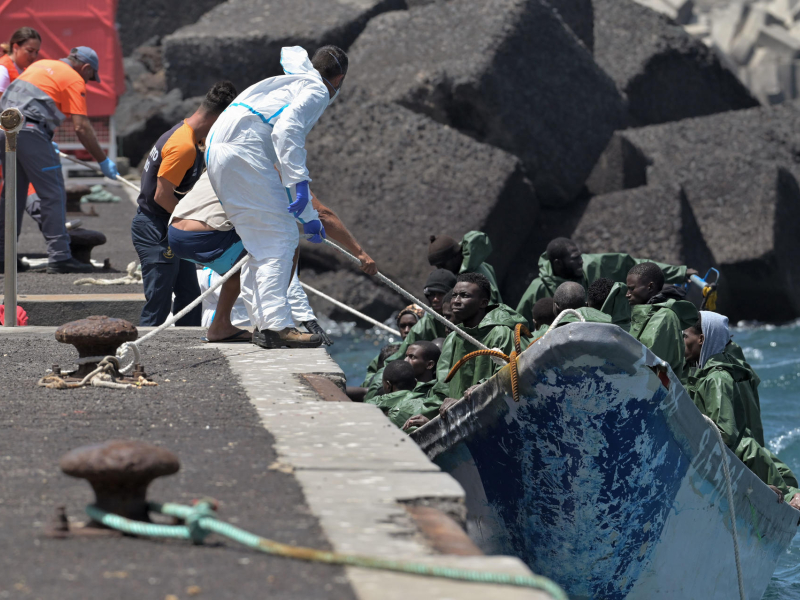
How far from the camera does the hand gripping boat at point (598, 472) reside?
15.2ft

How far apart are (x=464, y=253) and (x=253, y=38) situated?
1008 centimetres

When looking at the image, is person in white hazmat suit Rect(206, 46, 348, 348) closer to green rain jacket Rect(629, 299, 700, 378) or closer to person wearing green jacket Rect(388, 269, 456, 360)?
green rain jacket Rect(629, 299, 700, 378)

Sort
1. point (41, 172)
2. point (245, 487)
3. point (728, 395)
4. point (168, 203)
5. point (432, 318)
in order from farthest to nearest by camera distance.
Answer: point (41, 172), point (432, 318), point (168, 203), point (728, 395), point (245, 487)

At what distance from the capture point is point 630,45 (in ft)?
61.9

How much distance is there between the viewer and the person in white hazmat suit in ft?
18.4

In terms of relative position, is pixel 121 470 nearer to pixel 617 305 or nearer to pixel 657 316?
pixel 657 316

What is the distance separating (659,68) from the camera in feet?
61.3

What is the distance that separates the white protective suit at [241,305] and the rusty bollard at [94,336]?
2.32 m

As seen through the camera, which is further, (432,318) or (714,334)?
(432,318)

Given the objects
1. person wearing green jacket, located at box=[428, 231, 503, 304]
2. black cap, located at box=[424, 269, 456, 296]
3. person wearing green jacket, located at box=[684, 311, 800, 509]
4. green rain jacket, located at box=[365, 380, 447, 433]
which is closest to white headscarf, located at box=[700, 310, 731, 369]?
person wearing green jacket, located at box=[684, 311, 800, 509]

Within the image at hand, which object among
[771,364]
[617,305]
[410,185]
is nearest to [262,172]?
[617,305]

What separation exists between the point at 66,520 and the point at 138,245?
4.41 m

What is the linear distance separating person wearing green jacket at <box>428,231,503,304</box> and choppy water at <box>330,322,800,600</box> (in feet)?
10.9

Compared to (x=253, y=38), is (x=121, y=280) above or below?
below
